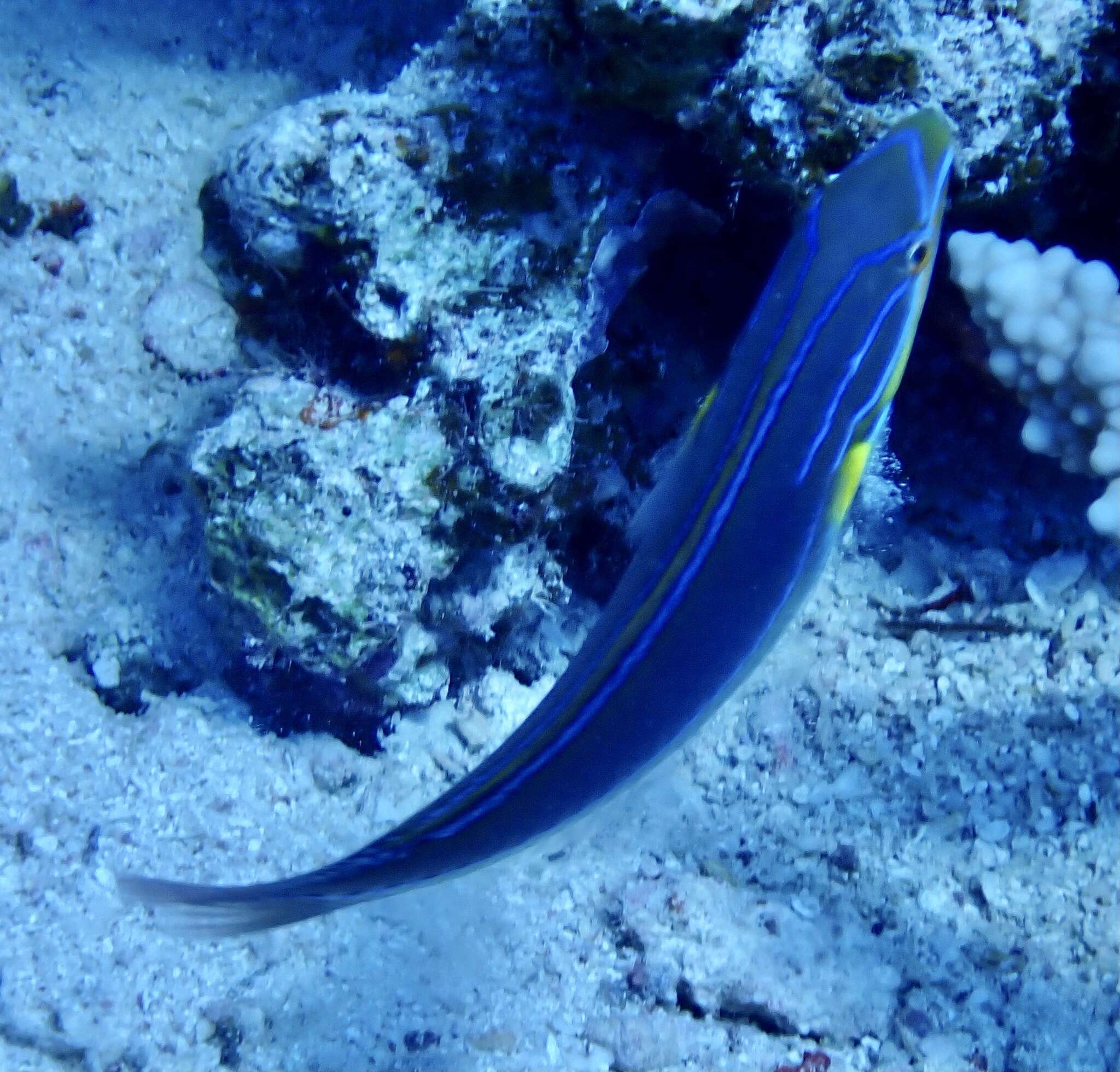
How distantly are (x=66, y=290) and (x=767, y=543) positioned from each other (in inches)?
160

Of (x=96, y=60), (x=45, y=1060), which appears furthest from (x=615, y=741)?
(x=96, y=60)

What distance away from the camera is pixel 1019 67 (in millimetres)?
3162

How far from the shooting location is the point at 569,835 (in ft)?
10.2

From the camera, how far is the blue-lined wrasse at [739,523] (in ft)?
7.41

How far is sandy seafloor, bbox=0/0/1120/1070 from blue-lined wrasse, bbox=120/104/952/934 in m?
1.09

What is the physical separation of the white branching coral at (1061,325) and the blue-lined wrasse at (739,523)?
1222 mm

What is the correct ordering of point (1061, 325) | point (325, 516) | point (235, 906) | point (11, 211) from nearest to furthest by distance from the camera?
1. point (235, 906)
2. point (325, 516)
3. point (1061, 325)
4. point (11, 211)

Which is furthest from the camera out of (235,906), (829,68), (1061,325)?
(1061,325)

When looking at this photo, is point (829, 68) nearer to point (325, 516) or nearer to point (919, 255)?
point (919, 255)

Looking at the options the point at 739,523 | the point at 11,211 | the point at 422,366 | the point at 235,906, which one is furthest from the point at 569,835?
the point at 11,211

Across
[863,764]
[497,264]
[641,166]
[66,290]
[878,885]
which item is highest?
[641,166]

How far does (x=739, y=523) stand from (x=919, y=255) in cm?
90

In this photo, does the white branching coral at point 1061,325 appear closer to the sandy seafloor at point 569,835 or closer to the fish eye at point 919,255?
the sandy seafloor at point 569,835

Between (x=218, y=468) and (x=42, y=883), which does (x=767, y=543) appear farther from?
(x=42, y=883)
